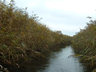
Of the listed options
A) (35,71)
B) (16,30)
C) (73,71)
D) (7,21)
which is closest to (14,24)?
(16,30)

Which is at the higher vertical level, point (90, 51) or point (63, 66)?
point (90, 51)

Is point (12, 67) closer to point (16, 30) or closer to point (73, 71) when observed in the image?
point (16, 30)

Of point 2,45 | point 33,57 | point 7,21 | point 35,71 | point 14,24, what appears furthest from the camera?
point 33,57

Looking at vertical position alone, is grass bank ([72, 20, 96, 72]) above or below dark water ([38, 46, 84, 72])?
above

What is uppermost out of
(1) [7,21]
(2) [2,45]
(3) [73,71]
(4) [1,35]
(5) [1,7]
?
(5) [1,7]

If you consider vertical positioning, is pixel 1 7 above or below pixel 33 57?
above

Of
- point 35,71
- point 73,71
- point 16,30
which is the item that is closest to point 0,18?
point 16,30

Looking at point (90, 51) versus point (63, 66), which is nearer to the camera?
point (90, 51)

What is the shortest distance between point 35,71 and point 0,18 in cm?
245

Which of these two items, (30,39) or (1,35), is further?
(30,39)

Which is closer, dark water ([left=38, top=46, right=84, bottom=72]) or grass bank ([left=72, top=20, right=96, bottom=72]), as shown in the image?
grass bank ([left=72, top=20, right=96, bottom=72])

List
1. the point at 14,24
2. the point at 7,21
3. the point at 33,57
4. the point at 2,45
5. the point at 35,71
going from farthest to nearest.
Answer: the point at 33,57 < the point at 14,24 < the point at 35,71 < the point at 7,21 < the point at 2,45

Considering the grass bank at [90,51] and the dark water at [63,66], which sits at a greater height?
the grass bank at [90,51]

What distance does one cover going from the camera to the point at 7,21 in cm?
593
